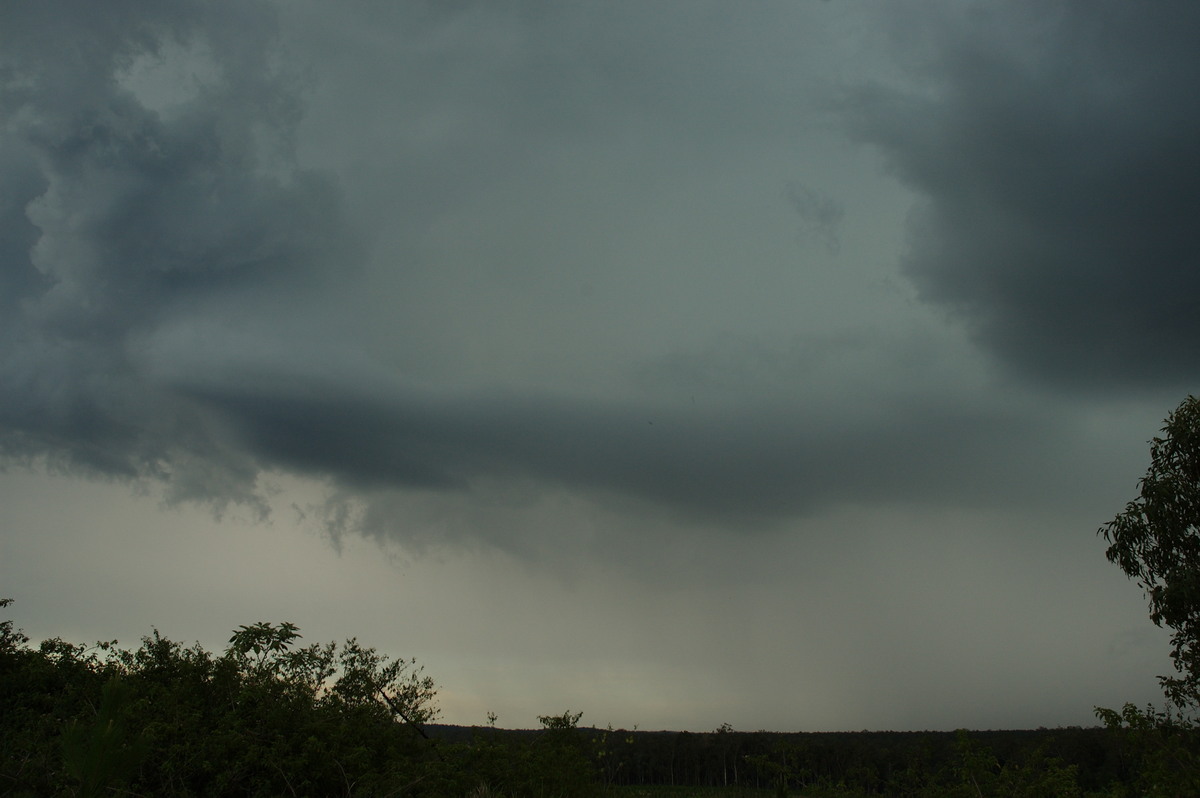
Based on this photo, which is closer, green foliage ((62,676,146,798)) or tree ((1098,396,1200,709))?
green foliage ((62,676,146,798))

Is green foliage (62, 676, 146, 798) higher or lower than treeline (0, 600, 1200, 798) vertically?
higher

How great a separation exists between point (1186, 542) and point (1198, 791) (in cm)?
1128

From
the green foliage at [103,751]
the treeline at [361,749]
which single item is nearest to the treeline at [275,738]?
the treeline at [361,749]

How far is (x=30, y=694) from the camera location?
2080cm

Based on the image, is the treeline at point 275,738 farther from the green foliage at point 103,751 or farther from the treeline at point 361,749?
the green foliage at point 103,751

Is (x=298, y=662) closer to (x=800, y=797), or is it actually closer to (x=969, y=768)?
(x=800, y=797)

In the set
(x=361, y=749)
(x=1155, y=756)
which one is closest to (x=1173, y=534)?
(x=1155, y=756)

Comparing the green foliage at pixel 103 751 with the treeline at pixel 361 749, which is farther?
the treeline at pixel 361 749

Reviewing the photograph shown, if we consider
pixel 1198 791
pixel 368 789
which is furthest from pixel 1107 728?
pixel 368 789

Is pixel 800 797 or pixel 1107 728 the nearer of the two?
pixel 1107 728

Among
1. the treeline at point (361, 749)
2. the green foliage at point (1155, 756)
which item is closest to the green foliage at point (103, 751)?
the treeline at point (361, 749)

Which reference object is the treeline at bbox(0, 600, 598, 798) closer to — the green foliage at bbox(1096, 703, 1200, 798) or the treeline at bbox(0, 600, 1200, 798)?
the treeline at bbox(0, 600, 1200, 798)

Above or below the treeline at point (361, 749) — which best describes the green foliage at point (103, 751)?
above

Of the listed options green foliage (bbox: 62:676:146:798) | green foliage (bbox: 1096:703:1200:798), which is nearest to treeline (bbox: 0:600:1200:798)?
green foliage (bbox: 1096:703:1200:798)
